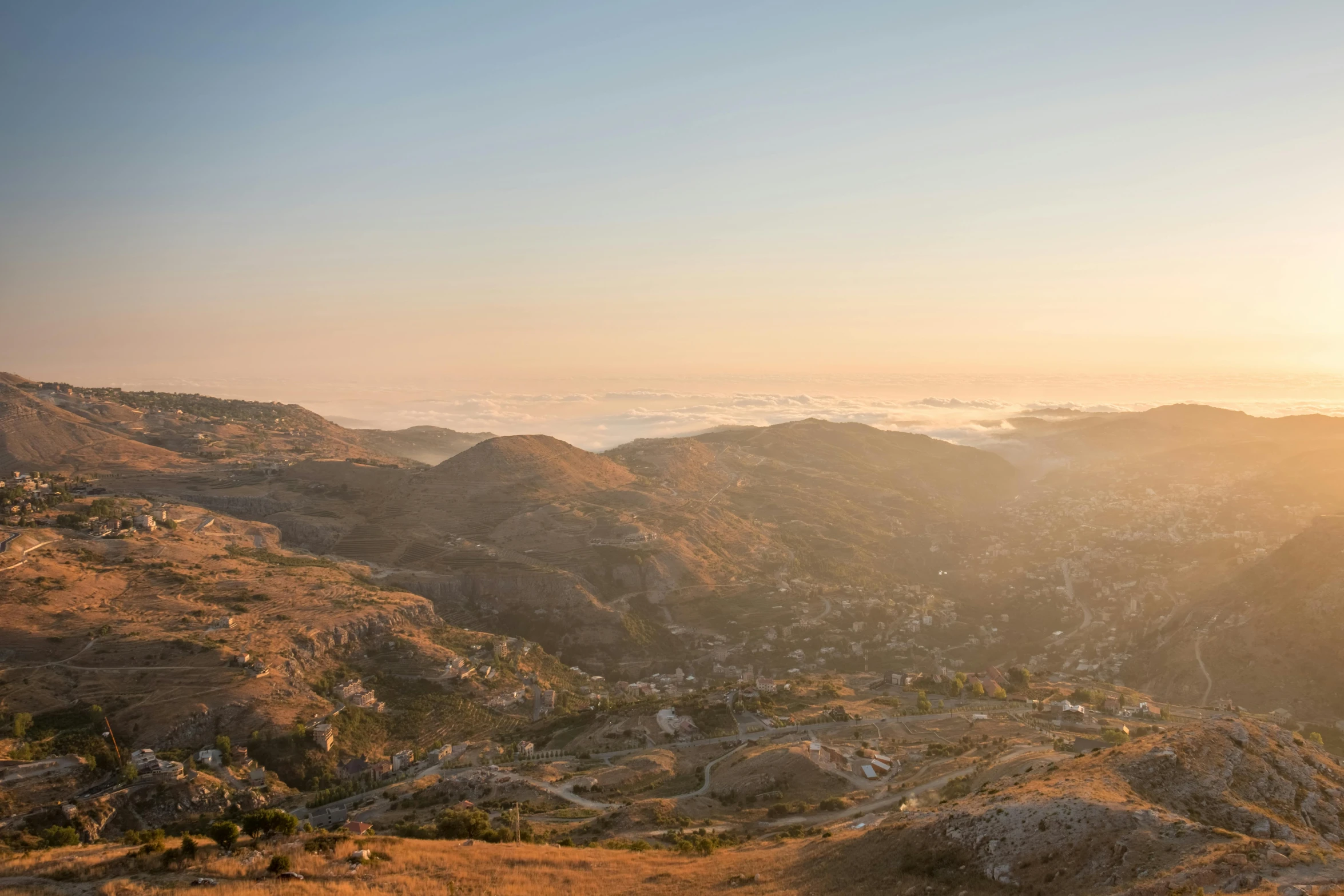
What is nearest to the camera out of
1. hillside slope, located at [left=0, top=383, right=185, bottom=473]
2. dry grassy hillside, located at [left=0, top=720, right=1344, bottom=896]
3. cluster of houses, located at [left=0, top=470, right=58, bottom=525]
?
dry grassy hillside, located at [left=0, top=720, right=1344, bottom=896]

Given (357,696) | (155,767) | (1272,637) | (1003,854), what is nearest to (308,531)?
(357,696)

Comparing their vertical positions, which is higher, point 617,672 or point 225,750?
point 225,750

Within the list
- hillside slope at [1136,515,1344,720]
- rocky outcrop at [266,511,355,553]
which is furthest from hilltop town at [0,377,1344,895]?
hillside slope at [1136,515,1344,720]

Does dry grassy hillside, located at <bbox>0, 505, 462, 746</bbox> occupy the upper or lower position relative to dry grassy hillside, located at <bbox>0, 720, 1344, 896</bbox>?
lower

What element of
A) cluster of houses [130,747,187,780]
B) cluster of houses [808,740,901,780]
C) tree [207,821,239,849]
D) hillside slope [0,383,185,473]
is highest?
hillside slope [0,383,185,473]

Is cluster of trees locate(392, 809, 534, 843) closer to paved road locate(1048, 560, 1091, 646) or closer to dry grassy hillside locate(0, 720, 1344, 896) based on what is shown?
dry grassy hillside locate(0, 720, 1344, 896)

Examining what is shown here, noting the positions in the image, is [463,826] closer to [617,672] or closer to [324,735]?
[324,735]

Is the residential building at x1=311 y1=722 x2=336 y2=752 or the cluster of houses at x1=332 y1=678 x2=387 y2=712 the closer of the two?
the residential building at x1=311 y1=722 x2=336 y2=752
